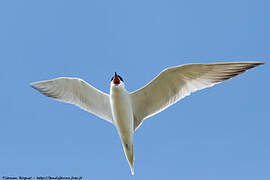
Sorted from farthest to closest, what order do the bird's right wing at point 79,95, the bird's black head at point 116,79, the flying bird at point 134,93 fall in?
the bird's right wing at point 79,95
the bird's black head at point 116,79
the flying bird at point 134,93

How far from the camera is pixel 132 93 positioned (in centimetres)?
1245

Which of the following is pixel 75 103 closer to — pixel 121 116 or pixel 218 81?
pixel 121 116

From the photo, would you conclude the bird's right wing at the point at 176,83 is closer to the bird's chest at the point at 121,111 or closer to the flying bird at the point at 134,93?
the flying bird at the point at 134,93

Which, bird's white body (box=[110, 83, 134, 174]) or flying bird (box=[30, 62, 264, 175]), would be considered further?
bird's white body (box=[110, 83, 134, 174])

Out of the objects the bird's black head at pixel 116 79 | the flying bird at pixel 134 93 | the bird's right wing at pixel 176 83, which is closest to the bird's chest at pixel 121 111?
the flying bird at pixel 134 93

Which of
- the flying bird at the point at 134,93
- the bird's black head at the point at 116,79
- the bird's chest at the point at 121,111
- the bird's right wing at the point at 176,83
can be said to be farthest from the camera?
the bird's black head at the point at 116,79

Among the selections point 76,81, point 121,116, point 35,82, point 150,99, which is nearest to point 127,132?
point 121,116

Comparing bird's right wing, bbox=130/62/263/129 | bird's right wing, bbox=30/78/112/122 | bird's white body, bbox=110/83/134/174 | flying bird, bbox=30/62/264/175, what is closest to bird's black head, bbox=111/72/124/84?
flying bird, bbox=30/62/264/175

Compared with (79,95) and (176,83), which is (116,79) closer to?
(79,95)

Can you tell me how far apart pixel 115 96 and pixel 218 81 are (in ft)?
9.55

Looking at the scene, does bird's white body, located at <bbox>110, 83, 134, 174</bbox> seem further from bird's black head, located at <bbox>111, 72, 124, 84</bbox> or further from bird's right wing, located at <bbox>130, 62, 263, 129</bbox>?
bird's right wing, located at <bbox>130, 62, 263, 129</bbox>

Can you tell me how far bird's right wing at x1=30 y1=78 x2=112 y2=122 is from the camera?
41.8 ft

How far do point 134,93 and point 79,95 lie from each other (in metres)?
1.76

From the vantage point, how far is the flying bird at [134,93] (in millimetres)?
11547
